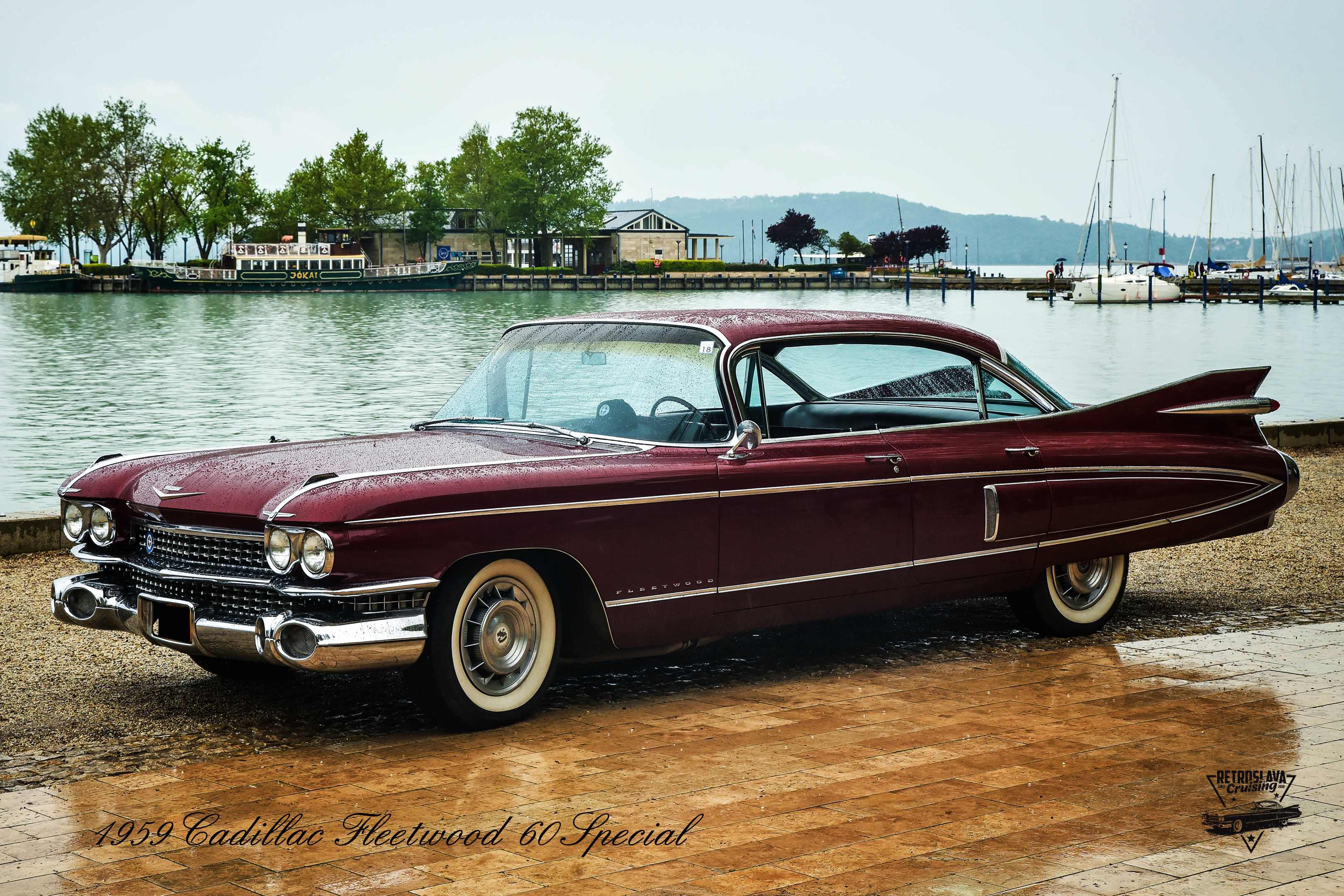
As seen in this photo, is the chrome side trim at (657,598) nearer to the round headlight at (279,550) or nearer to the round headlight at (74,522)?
the round headlight at (279,550)

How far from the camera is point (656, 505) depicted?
5477 millimetres

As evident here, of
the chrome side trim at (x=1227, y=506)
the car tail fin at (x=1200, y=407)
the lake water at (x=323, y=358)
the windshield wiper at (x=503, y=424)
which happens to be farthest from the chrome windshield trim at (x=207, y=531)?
the chrome side trim at (x=1227, y=506)

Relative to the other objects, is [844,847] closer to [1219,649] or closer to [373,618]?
[373,618]

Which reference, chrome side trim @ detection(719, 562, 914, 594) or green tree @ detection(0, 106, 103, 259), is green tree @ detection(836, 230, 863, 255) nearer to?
green tree @ detection(0, 106, 103, 259)

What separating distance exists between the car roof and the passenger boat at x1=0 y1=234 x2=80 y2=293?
129 meters

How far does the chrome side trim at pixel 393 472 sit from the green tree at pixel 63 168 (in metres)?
128

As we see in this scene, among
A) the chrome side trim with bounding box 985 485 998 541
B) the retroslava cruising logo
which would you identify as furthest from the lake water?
the retroslava cruising logo

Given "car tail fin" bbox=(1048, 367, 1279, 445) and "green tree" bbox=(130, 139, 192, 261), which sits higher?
"green tree" bbox=(130, 139, 192, 261)

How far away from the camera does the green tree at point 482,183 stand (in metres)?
129

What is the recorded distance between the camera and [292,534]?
16.0ft

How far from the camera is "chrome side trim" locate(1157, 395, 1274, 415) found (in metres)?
7.15

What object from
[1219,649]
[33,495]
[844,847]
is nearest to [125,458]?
[844,847]

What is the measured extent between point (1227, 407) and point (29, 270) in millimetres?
130284

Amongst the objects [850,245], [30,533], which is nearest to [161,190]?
[850,245]
